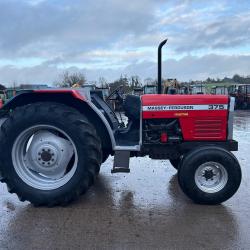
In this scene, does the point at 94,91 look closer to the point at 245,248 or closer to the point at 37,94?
the point at 37,94

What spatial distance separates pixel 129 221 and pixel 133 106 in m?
1.71

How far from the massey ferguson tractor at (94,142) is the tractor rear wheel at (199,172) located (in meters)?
0.01

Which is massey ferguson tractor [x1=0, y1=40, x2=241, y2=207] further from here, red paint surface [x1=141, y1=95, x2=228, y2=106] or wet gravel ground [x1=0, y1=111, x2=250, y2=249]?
wet gravel ground [x1=0, y1=111, x2=250, y2=249]

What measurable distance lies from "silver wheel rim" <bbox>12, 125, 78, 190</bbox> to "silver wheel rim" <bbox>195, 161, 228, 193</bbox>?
1562 millimetres

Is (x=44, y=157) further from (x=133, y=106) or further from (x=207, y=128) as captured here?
(x=207, y=128)

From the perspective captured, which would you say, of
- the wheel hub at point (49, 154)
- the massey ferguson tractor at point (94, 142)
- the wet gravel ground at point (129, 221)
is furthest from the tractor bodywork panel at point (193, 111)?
the wheel hub at point (49, 154)

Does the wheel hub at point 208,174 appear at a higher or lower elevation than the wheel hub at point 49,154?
lower

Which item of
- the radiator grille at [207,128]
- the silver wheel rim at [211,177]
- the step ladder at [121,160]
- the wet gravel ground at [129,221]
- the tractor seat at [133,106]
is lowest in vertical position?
the wet gravel ground at [129,221]

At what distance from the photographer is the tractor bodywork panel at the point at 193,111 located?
17.4 feet

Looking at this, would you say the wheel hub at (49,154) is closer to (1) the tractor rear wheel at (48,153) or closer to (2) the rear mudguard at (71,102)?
(1) the tractor rear wheel at (48,153)

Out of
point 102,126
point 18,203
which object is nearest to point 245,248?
point 102,126

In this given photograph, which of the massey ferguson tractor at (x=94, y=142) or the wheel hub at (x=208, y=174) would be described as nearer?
the massey ferguson tractor at (x=94, y=142)

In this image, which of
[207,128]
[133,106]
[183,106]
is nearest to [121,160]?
[133,106]

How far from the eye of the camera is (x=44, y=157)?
5.11 meters
